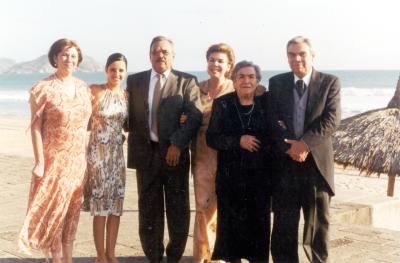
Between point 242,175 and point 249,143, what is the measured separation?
0.28 metres

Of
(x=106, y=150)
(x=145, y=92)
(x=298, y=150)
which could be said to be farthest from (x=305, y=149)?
(x=106, y=150)

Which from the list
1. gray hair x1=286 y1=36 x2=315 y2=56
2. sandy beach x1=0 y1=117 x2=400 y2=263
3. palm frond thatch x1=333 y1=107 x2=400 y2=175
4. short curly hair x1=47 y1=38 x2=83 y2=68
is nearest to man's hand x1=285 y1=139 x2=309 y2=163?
gray hair x1=286 y1=36 x2=315 y2=56

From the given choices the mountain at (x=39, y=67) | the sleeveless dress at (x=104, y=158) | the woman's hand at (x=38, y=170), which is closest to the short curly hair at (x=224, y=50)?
the sleeveless dress at (x=104, y=158)

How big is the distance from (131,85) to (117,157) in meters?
0.65

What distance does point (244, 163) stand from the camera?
163 inches

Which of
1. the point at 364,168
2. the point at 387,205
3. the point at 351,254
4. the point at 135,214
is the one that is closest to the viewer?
the point at 351,254

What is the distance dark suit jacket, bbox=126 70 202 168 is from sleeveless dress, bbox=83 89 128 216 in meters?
0.18

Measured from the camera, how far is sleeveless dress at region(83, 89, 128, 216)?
4.40 metres

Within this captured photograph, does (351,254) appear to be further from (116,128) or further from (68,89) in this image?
(68,89)

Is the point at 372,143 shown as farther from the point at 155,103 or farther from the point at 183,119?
the point at 155,103

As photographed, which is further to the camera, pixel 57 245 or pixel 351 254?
pixel 351 254

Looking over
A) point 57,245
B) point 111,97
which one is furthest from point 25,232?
point 111,97

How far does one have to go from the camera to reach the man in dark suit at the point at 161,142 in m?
4.47

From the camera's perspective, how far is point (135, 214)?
265 inches
